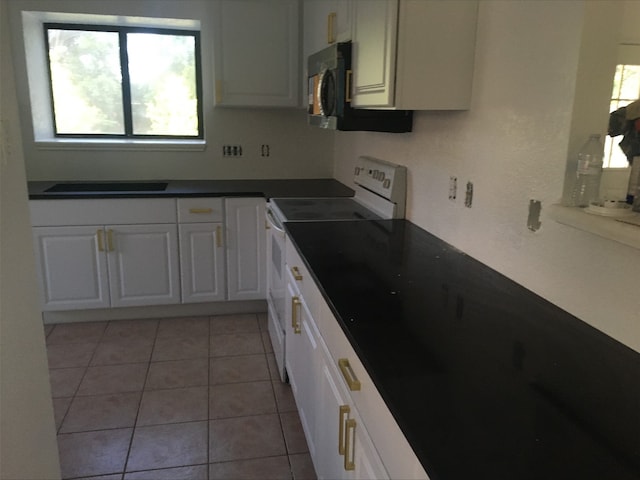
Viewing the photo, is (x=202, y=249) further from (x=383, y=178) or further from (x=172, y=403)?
(x=383, y=178)

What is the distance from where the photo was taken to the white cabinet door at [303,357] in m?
1.87

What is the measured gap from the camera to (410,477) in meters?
0.93

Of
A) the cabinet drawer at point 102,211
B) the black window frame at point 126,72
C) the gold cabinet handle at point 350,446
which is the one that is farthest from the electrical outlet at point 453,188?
the black window frame at point 126,72

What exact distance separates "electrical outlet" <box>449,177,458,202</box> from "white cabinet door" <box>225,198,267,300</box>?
5.23 feet

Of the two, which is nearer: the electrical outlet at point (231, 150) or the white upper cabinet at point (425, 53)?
the white upper cabinet at point (425, 53)

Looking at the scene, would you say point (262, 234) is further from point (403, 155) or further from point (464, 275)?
point (464, 275)

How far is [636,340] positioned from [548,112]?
65 centimetres

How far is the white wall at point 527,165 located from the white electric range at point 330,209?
34cm

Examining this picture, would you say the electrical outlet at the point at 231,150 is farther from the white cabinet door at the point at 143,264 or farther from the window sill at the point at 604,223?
the window sill at the point at 604,223

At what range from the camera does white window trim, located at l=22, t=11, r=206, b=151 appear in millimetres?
3416

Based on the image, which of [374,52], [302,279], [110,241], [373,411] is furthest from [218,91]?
[373,411]

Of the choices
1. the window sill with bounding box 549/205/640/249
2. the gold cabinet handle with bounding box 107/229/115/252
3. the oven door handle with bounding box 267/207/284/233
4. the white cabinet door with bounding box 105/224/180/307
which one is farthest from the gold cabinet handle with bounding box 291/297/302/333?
the gold cabinet handle with bounding box 107/229/115/252

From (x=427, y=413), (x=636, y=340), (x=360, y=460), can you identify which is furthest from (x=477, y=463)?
(x=636, y=340)

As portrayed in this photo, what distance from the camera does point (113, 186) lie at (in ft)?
12.0
